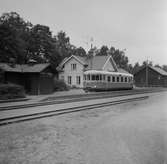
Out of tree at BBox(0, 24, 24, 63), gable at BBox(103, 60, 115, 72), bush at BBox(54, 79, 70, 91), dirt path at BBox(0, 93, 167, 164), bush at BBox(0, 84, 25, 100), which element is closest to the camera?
dirt path at BBox(0, 93, 167, 164)

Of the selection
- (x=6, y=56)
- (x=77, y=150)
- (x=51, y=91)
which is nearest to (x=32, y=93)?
(x=51, y=91)

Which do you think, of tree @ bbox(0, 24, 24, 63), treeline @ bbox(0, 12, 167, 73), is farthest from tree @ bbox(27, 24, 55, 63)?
tree @ bbox(0, 24, 24, 63)

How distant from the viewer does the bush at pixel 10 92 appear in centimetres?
1794

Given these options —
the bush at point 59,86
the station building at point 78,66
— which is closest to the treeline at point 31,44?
the station building at point 78,66

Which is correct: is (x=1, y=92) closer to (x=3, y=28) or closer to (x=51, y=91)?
(x=3, y=28)

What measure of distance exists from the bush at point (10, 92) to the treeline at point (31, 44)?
3.19m

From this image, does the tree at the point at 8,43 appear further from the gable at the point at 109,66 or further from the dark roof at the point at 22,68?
the gable at the point at 109,66

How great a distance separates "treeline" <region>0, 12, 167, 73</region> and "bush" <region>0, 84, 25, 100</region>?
319cm

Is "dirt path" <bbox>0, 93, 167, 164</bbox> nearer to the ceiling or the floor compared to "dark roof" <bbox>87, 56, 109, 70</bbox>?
nearer to the floor

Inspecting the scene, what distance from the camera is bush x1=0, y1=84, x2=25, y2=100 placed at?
17.9 metres

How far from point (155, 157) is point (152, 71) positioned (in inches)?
2076

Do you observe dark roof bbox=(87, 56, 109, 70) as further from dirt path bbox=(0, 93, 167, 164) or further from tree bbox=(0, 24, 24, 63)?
dirt path bbox=(0, 93, 167, 164)

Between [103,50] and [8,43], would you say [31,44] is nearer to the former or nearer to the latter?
[8,43]

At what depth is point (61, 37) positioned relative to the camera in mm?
80312
